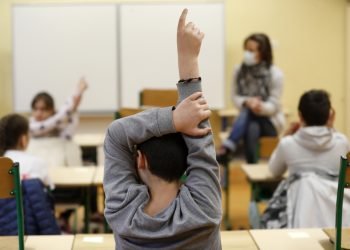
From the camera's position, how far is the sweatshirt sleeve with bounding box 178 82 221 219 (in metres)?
1.40

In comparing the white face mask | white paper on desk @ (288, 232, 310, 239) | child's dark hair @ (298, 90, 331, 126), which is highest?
the white face mask

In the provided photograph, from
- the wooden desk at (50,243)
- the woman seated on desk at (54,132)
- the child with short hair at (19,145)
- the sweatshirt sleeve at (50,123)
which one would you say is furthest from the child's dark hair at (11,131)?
the sweatshirt sleeve at (50,123)

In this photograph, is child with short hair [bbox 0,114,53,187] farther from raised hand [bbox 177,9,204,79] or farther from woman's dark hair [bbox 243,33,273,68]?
woman's dark hair [bbox 243,33,273,68]

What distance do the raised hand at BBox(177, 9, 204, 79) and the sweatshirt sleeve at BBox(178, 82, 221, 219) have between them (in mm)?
34

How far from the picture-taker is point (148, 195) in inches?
56.7

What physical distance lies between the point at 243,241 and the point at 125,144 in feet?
2.99

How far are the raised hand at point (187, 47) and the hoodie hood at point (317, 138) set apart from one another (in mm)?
1732

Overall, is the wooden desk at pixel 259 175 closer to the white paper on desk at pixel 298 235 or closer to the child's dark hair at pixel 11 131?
the white paper on desk at pixel 298 235

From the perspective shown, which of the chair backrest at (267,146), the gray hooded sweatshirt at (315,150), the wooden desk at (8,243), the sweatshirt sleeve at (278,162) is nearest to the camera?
the wooden desk at (8,243)

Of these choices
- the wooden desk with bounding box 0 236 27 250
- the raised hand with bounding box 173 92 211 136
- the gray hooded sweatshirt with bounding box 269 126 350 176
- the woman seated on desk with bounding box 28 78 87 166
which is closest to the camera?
the raised hand with bounding box 173 92 211 136

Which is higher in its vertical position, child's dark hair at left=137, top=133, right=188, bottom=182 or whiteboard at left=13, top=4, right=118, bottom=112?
whiteboard at left=13, top=4, right=118, bottom=112

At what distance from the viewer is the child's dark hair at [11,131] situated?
9.73 ft

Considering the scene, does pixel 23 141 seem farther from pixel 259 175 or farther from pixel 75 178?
pixel 259 175

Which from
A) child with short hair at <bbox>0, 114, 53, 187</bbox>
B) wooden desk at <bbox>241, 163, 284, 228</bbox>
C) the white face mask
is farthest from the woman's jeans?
child with short hair at <bbox>0, 114, 53, 187</bbox>
